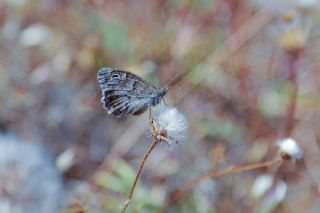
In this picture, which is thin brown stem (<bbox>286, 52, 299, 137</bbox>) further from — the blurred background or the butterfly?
the butterfly

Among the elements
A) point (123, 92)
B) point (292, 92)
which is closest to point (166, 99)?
point (292, 92)

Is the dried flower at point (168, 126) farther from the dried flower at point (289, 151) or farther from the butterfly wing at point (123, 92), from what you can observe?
the dried flower at point (289, 151)

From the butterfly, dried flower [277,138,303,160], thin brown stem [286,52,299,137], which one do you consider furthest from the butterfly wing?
thin brown stem [286,52,299,137]

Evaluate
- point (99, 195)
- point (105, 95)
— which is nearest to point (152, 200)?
point (99, 195)

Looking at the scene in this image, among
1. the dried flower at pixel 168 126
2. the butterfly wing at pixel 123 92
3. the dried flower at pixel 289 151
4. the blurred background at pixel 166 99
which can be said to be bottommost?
the dried flower at pixel 168 126

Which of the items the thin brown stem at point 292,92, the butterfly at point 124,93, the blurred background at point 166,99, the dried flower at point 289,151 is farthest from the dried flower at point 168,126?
the thin brown stem at point 292,92

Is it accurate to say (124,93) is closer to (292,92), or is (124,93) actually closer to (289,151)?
(289,151)

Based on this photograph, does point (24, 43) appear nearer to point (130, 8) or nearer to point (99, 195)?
point (130, 8)
